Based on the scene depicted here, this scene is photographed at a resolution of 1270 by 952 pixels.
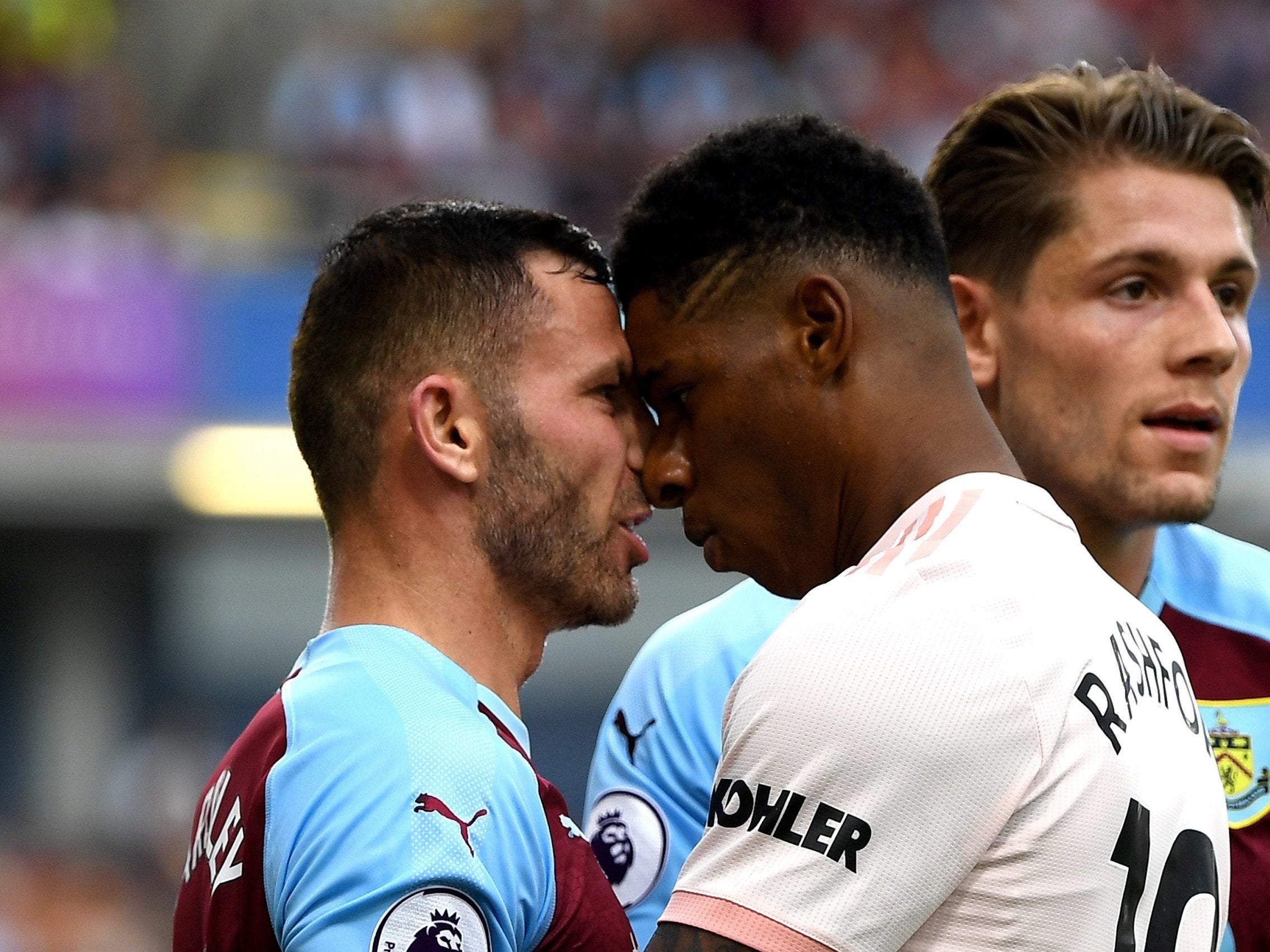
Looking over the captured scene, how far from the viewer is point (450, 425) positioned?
2.49m

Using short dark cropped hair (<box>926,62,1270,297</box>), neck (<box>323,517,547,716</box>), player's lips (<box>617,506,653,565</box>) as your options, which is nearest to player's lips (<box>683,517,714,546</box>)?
player's lips (<box>617,506,653,565</box>)

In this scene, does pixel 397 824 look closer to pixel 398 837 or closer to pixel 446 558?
pixel 398 837

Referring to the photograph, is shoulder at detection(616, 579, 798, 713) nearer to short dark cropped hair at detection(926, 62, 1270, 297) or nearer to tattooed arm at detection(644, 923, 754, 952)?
short dark cropped hair at detection(926, 62, 1270, 297)

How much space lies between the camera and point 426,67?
1166 centimetres

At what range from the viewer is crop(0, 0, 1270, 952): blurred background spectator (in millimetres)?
10203

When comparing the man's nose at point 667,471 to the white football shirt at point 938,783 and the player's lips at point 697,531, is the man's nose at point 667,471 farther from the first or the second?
the white football shirt at point 938,783

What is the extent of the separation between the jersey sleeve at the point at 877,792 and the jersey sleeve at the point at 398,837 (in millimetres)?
292

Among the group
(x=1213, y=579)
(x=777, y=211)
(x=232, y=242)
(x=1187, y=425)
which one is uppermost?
(x=232, y=242)

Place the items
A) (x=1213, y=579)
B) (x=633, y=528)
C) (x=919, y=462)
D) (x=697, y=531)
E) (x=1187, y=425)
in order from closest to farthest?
(x=919, y=462), (x=697, y=531), (x=633, y=528), (x=1187, y=425), (x=1213, y=579)

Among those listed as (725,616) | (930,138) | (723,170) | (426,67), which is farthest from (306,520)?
(723,170)

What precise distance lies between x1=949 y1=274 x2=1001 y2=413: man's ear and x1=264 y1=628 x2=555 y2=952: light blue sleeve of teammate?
1.19 metres

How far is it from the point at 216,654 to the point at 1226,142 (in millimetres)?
10472

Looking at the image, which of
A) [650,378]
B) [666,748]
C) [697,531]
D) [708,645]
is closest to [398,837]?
[697,531]

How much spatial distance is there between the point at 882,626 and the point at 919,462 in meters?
0.33
